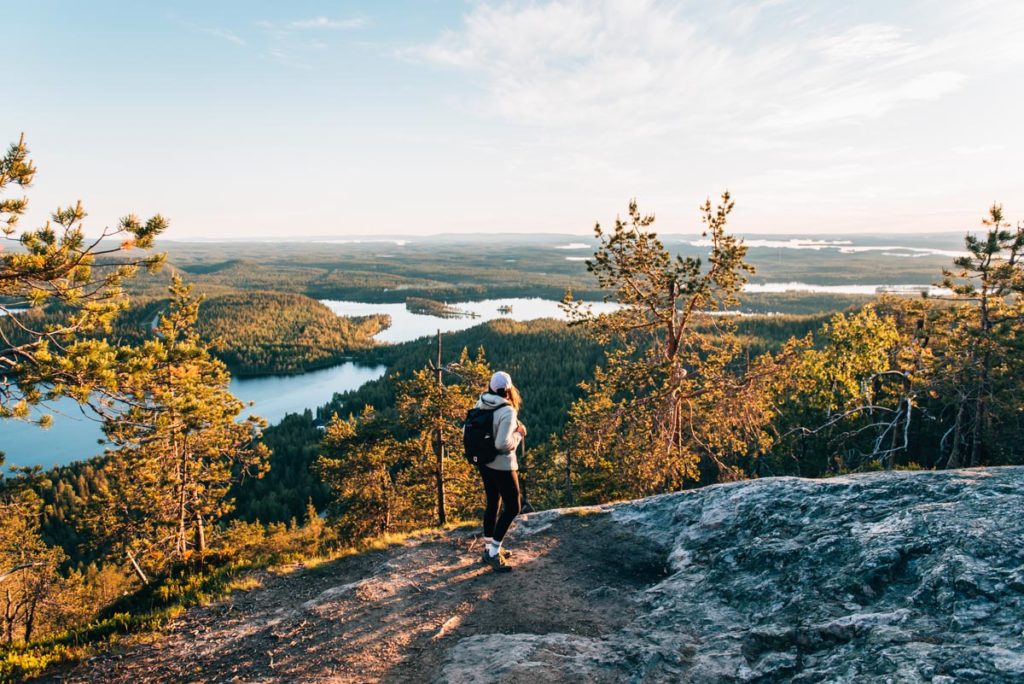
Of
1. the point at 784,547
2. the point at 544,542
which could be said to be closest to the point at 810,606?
the point at 784,547

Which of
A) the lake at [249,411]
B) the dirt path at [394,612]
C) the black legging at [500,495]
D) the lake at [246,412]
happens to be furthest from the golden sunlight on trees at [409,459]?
the lake at [246,412]

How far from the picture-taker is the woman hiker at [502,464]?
24.8 ft

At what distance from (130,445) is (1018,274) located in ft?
115

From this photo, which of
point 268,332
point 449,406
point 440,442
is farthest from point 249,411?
point 449,406

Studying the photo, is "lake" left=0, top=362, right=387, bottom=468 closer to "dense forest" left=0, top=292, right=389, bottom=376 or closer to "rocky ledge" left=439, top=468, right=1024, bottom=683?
"dense forest" left=0, top=292, right=389, bottom=376

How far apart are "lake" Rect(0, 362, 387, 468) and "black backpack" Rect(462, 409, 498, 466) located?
65.9 m

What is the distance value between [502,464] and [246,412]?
115792mm

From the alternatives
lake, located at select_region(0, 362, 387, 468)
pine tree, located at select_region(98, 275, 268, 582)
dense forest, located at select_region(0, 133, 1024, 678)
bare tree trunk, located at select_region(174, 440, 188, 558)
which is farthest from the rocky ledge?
lake, located at select_region(0, 362, 387, 468)

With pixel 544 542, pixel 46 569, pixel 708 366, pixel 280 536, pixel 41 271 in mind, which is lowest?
pixel 280 536

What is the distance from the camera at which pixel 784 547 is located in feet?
22.7

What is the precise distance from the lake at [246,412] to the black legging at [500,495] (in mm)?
65559

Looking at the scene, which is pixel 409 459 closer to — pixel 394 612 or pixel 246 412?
pixel 394 612

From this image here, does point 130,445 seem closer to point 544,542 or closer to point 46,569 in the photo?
point 46,569

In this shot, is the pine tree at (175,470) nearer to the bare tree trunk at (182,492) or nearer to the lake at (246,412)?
the bare tree trunk at (182,492)
